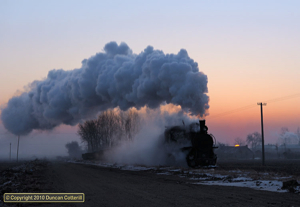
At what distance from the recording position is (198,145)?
2855 cm

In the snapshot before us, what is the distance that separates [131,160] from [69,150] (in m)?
147

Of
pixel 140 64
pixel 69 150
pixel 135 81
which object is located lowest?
pixel 69 150

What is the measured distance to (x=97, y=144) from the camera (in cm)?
9356

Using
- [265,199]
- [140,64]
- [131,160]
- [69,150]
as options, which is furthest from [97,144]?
[69,150]

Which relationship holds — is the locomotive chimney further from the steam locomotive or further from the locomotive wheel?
the locomotive wheel

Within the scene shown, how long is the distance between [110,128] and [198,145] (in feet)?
206

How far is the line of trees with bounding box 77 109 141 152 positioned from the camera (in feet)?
263

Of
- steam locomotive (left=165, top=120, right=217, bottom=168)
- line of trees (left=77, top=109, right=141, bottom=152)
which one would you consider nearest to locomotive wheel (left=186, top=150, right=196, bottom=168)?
steam locomotive (left=165, top=120, right=217, bottom=168)

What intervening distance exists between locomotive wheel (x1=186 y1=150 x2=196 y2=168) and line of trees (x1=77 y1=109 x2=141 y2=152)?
48078 mm

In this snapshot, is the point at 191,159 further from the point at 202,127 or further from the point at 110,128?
the point at 110,128

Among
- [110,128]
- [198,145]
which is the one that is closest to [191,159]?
[198,145]

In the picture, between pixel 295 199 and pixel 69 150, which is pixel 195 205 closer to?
pixel 295 199

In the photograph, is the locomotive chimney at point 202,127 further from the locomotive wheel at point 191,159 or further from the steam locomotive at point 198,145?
the locomotive wheel at point 191,159

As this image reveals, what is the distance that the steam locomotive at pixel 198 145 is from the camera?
93.2 ft
